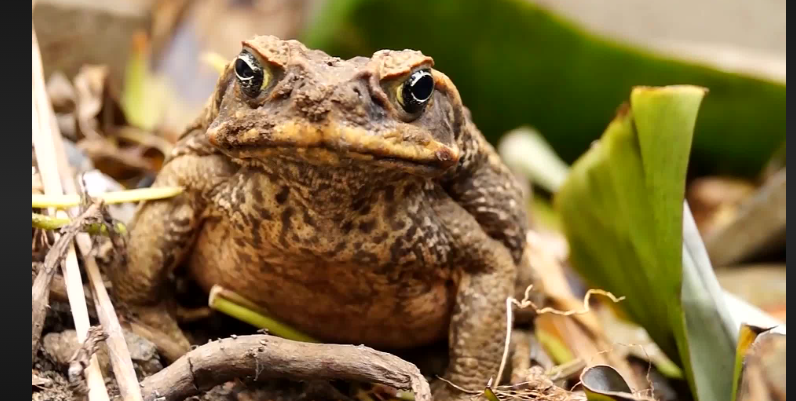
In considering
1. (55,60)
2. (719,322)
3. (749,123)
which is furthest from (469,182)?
(749,123)

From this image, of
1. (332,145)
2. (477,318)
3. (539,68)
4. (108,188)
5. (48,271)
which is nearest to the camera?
(332,145)

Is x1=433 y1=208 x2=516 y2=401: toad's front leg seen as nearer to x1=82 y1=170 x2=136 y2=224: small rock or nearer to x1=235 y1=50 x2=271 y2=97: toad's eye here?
x1=235 y1=50 x2=271 y2=97: toad's eye

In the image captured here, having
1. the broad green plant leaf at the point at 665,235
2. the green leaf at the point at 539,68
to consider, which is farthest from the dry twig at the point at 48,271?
the green leaf at the point at 539,68

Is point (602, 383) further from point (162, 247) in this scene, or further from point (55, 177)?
point (55, 177)

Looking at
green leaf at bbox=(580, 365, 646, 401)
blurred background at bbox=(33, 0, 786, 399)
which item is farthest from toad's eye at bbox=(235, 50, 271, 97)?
blurred background at bbox=(33, 0, 786, 399)

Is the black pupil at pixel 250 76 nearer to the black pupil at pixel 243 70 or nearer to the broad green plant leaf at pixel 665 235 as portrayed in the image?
the black pupil at pixel 243 70

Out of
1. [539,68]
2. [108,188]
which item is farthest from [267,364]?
[539,68]

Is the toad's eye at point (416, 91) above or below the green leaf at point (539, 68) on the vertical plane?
below
